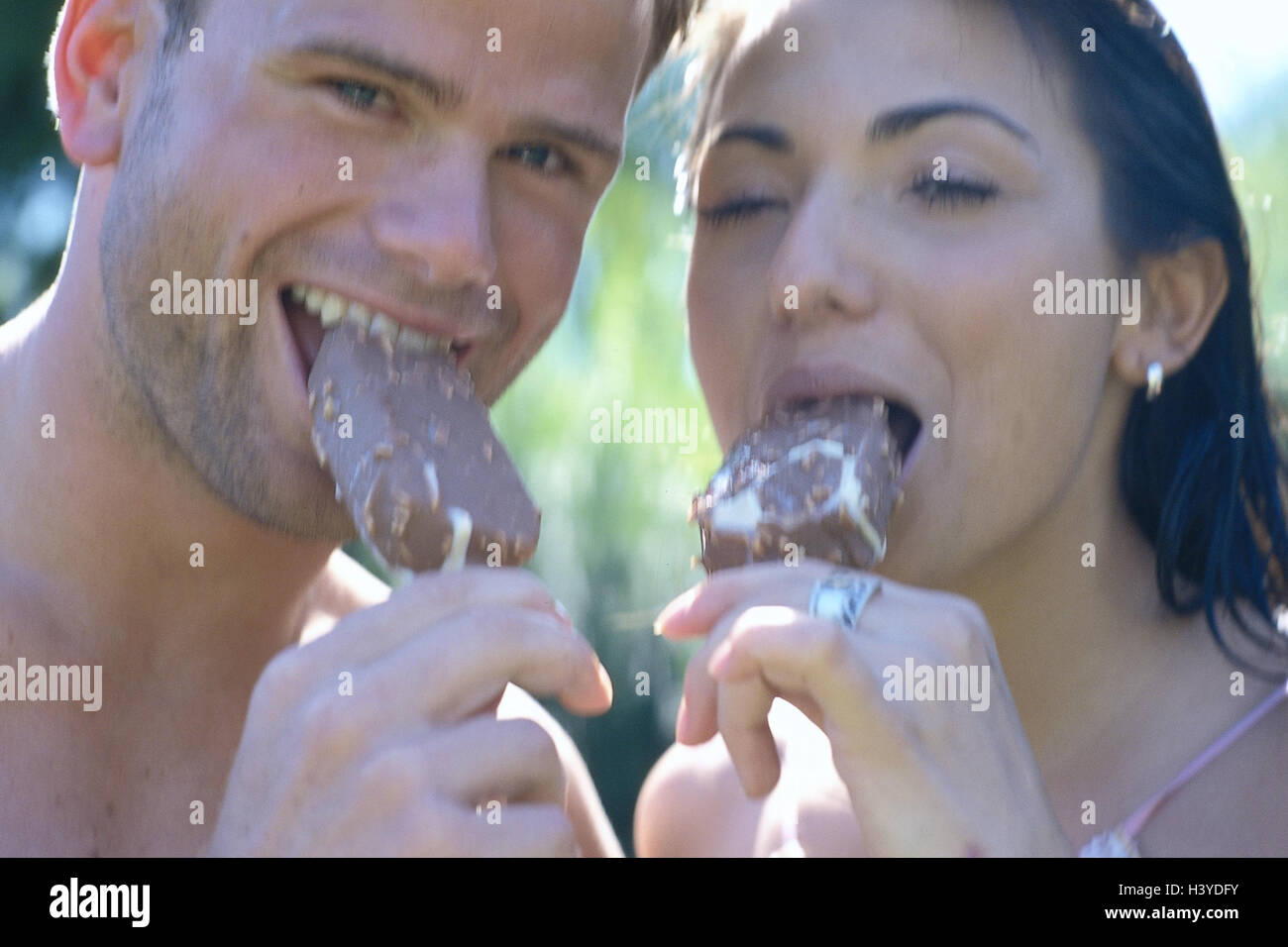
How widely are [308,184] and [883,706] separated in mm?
1740

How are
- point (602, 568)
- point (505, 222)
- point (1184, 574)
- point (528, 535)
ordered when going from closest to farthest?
1. point (528, 535)
2. point (505, 222)
3. point (1184, 574)
4. point (602, 568)

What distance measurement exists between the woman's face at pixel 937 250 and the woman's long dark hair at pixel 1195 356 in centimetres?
8

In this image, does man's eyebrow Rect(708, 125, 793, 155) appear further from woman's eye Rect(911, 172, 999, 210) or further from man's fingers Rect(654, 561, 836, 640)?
man's fingers Rect(654, 561, 836, 640)

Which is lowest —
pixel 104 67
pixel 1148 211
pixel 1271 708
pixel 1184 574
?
pixel 1271 708

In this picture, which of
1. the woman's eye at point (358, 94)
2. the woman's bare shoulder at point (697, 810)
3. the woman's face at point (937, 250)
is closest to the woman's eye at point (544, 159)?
the woman's eye at point (358, 94)

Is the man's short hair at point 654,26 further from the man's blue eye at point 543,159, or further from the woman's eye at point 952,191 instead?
the woman's eye at point 952,191

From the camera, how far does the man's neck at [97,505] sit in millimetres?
3176

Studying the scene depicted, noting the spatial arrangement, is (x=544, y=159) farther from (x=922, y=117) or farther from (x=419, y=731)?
(x=419, y=731)

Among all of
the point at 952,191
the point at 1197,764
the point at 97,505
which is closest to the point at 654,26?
the point at 952,191

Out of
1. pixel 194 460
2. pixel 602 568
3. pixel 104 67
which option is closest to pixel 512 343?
pixel 194 460

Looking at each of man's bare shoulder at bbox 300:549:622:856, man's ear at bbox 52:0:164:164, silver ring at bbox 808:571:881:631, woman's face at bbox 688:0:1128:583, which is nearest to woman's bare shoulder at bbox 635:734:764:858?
man's bare shoulder at bbox 300:549:622:856

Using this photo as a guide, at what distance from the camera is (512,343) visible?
321 cm
